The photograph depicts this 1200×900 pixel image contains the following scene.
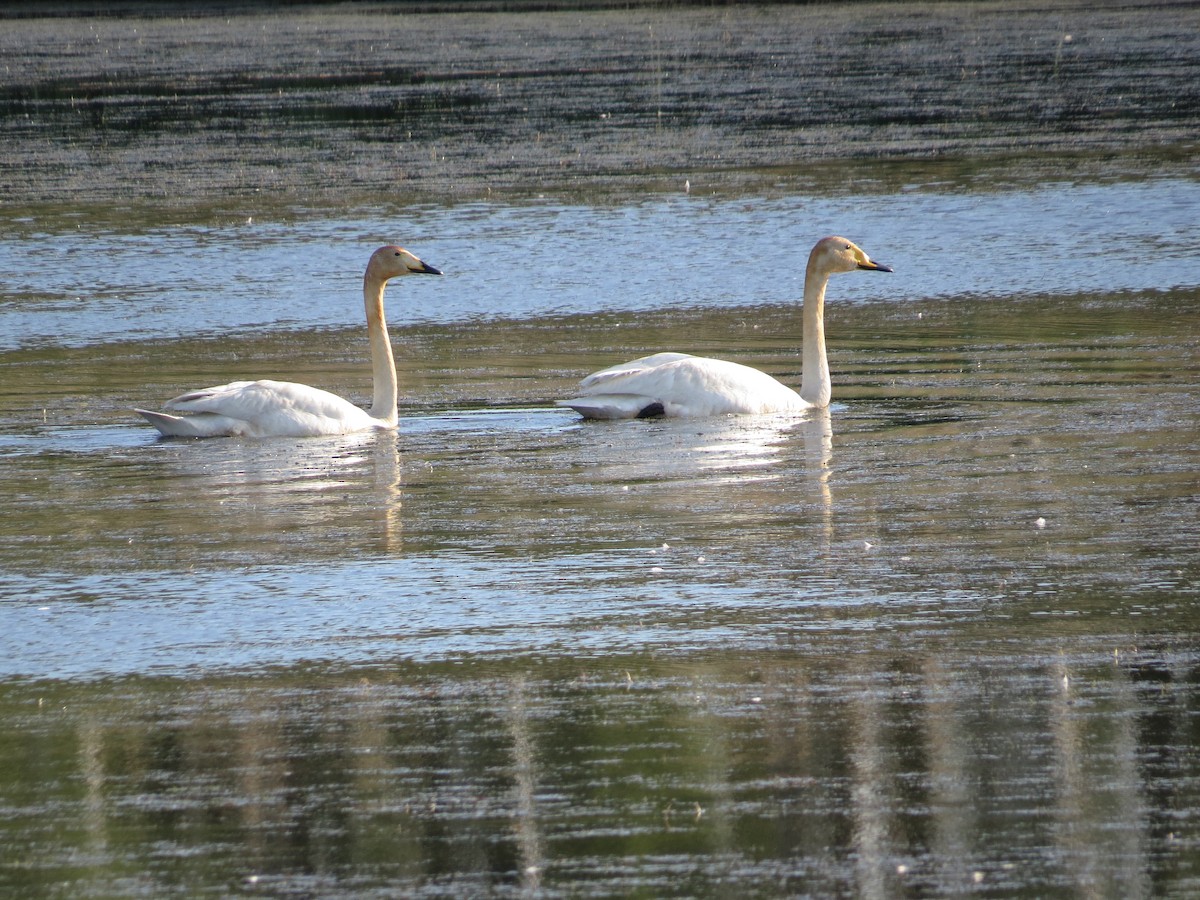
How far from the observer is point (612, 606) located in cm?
673

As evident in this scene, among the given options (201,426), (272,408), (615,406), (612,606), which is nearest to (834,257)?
(615,406)

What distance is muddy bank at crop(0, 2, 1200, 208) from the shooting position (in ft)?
70.4

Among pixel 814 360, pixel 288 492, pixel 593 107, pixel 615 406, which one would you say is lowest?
pixel 288 492

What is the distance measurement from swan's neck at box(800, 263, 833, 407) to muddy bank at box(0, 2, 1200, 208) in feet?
28.4

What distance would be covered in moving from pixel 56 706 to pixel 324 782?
1.20 metres

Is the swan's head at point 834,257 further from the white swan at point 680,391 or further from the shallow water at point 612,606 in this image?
the white swan at point 680,391

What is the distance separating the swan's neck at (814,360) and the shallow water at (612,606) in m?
0.17

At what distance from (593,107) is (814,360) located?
54.8 ft

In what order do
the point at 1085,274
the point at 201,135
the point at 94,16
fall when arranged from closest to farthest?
the point at 1085,274 → the point at 201,135 → the point at 94,16

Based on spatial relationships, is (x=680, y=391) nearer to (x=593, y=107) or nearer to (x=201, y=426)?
(x=201, y=426)

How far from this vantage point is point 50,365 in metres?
13.0

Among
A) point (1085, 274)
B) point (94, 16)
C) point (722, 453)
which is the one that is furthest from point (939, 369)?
point (94, 16)

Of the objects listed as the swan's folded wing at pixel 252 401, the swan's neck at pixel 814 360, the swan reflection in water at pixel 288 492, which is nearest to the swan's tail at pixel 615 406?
the swan's neck at pixel 814 360

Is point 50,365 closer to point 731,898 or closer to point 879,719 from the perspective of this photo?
point 879,719
